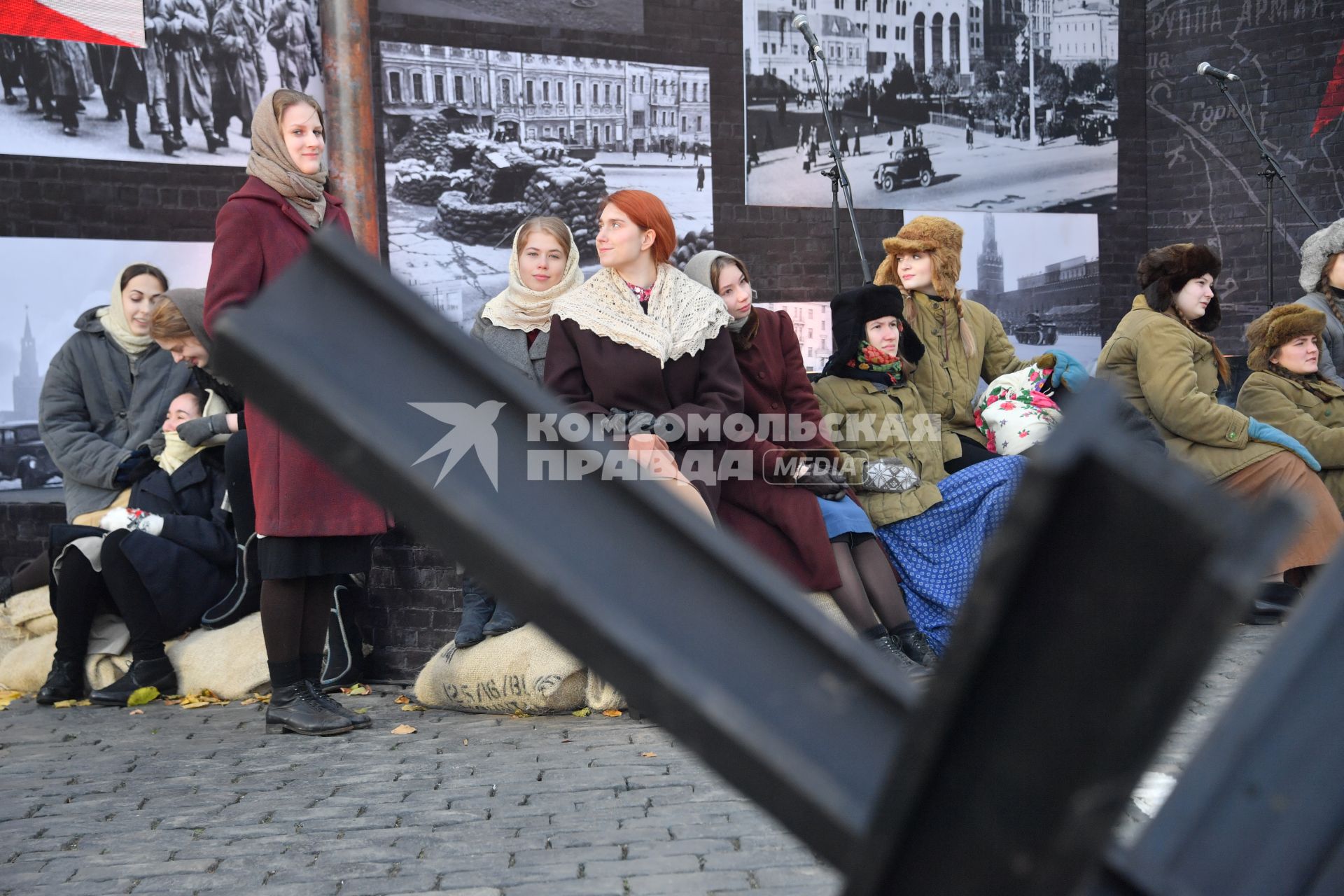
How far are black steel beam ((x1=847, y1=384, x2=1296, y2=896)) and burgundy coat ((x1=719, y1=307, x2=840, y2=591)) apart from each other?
4.28 m

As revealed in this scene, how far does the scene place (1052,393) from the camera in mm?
5832

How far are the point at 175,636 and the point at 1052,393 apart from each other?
12.9ft

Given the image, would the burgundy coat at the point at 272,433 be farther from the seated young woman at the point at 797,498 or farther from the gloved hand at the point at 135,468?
the seated young woman at the point at 797,498

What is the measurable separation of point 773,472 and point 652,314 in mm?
789

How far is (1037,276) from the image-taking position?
11977mm

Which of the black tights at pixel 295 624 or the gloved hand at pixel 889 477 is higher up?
the gloved hand at pixel 889 477

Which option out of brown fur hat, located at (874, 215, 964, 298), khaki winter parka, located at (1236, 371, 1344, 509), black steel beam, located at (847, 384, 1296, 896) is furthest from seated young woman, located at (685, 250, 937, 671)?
black steel beam, located at (847, 384, 1296, 896)

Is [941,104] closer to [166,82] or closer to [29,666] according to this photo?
[166,82]

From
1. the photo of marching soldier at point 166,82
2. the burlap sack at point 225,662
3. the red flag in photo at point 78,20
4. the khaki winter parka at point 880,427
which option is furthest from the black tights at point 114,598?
the red flag in photo at point 78,20

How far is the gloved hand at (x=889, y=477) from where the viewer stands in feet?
17.1

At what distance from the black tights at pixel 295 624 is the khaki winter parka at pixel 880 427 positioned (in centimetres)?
219

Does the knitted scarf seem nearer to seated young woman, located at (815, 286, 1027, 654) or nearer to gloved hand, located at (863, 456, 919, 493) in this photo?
seated young woman, located at (815, 286, 1027, 654)

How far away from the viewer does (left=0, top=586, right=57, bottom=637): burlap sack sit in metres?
5.27

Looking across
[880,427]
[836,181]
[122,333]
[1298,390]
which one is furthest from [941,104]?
[122,333]
